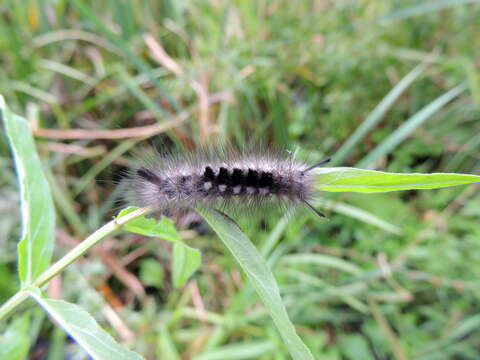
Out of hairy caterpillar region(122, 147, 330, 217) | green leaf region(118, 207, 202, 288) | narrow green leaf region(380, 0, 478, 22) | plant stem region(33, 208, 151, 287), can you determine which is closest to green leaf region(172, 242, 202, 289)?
green leaf region(118, 207, 202, 288)

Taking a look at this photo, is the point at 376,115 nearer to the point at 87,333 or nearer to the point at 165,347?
the point at 165,347

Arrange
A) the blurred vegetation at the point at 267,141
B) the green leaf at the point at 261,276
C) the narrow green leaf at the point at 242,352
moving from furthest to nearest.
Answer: the blurred vegetation at the point at 267,141 < the narrow green leaf at the point at 242,352 < the green leaf at the point at 261,276

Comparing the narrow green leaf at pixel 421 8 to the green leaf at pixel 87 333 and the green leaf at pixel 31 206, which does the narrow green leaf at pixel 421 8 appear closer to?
the green leaf at pixel 31 206

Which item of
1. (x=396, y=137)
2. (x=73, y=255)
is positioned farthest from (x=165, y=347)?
(x=396, y=137)

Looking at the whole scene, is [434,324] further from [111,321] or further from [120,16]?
[120,16]

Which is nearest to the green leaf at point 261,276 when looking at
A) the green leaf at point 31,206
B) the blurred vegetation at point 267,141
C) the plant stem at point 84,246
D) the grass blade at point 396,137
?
the plant stem at point 84,246

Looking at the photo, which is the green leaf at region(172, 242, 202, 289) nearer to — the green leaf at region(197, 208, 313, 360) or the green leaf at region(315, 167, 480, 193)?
the green leaf at region(197, 208, 313, 360)

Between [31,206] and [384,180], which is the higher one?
[31,206]
